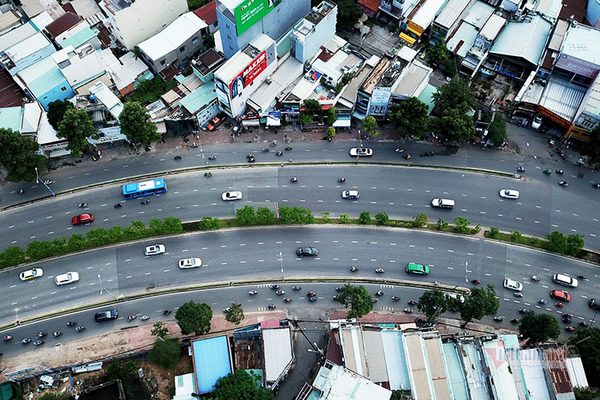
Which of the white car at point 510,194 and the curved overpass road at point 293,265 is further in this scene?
the white car at point 510,194

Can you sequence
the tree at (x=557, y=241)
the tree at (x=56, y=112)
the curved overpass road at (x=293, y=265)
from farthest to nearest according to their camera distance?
1. the tree at (x=56, y=112)
2. the tree at (x=557, y=241)
3. the curved overpass road at (x=293, y=265)

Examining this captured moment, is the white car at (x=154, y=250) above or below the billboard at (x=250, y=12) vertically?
below

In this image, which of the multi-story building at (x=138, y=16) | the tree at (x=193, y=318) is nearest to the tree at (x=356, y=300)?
the tree at (x=193, y=318)

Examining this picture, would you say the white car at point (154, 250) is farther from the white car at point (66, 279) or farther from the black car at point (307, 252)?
the black car at point (307, 252)

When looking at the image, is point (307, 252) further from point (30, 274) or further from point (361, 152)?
point (30, 274)

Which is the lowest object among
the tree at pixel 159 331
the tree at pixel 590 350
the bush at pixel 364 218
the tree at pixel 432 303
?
the tree at pixel 590 350

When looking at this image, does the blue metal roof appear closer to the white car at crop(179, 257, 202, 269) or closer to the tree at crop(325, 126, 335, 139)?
the white car at crop(179, 257, 202, 269)

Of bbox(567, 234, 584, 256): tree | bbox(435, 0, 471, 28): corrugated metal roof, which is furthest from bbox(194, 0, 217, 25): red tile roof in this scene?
bbox(567, 234, 584, 256): tree
